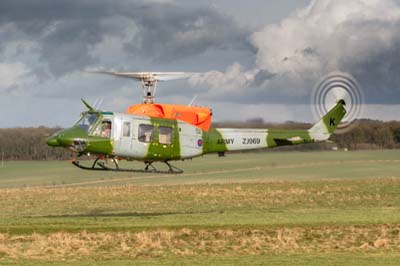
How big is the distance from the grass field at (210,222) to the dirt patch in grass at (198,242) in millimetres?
50

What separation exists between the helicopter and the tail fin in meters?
4.22

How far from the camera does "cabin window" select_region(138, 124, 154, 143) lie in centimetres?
3188

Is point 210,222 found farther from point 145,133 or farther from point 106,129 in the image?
point 106,129

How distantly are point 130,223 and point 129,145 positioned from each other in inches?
551

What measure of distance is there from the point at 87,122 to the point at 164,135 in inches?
136

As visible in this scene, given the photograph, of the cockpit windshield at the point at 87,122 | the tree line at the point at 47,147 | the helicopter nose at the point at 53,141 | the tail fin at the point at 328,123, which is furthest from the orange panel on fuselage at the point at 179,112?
the tree line at the point at 47,147

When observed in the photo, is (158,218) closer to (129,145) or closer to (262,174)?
(129,145)

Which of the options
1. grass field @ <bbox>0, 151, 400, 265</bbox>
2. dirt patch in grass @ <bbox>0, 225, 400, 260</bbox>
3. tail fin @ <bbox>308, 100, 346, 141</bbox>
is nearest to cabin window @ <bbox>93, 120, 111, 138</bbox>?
grass field @ <bbox>0, 151, 400, 265</bbox>

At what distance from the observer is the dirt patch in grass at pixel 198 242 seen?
33938 mm

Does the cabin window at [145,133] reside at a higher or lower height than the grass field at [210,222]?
higher

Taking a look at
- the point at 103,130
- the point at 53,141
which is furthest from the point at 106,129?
the point at 53,141

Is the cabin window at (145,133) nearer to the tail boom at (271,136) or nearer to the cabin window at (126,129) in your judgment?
the cabin window at (126,129)

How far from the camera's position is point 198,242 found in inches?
1447

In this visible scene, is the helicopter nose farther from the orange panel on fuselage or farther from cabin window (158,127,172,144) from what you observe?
cabin window (158,127,172,144)
